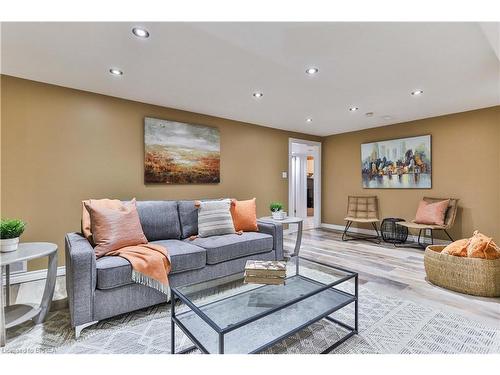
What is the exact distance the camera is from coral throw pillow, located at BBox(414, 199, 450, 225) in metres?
3.95

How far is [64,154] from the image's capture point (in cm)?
290

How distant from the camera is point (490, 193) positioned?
3760mm

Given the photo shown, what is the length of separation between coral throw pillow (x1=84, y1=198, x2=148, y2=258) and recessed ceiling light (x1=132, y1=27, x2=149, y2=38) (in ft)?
4.76

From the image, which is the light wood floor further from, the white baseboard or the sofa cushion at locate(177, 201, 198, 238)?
the sofa cushion at locate(177, 201, 198, 238)

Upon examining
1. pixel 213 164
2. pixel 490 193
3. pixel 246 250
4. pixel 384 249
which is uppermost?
pixel 213 164

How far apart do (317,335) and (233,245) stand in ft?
3.72

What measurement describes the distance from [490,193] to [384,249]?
1.69m

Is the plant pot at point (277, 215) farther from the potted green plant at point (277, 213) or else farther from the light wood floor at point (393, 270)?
the light wood floor at point (393, 270)

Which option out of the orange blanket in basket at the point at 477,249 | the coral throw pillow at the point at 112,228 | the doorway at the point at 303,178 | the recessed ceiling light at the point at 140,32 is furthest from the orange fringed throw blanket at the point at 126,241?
the doorway at the point at 303,178

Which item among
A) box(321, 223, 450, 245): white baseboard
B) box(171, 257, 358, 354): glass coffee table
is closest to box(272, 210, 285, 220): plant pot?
box(171, 257, 358, 354): glass coffee table

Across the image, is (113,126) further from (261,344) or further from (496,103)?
(496,103)

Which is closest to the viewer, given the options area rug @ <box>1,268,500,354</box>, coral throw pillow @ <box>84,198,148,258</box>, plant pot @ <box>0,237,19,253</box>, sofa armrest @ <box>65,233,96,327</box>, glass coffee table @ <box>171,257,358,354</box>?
glass coffee table @ <box>171,257,358,354</box>
